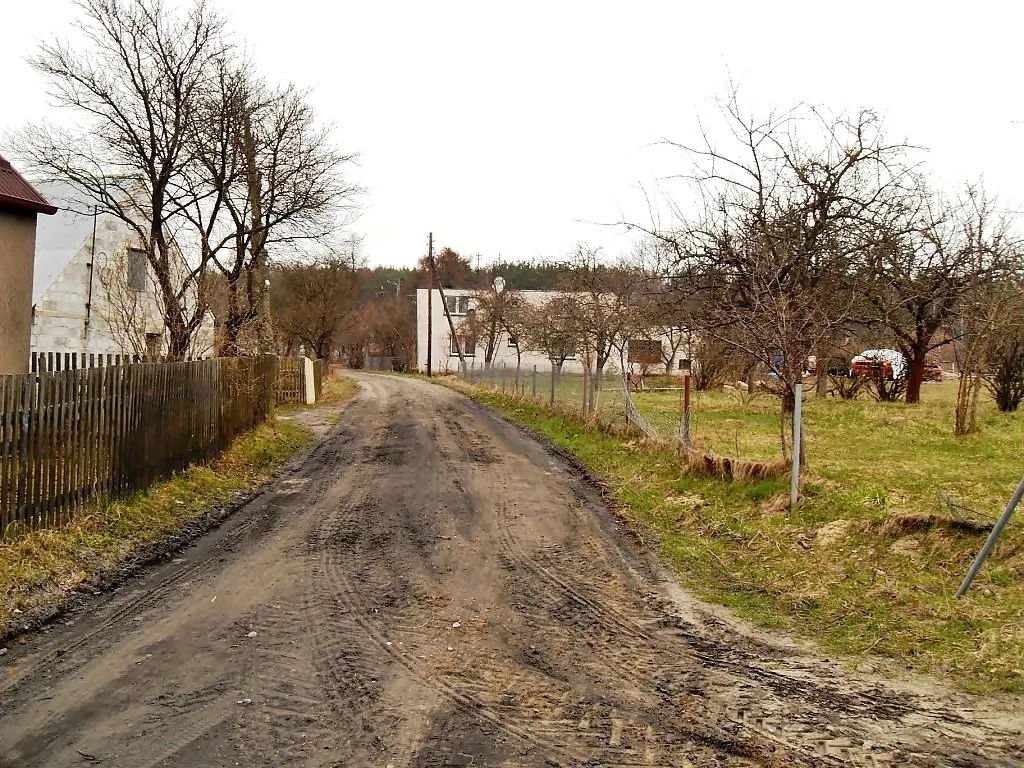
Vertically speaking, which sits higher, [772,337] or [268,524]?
[772,337]

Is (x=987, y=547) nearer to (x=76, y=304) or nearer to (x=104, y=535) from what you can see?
(x=104, y=535)

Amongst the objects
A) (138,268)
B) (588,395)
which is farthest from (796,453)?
(138,268)

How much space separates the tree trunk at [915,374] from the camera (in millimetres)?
23078

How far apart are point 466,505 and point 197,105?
11701mm

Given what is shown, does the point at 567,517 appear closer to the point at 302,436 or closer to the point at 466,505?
the point at 466,505

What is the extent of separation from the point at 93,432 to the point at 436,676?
5183 mm

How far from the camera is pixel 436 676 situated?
15.5ft

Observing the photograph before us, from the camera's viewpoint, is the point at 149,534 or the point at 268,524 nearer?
the point at 149,534

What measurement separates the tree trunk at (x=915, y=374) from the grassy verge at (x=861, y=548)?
10642 millimetres

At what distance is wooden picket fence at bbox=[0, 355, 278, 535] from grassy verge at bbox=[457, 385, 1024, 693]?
5.69m

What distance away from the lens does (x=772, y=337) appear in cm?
922

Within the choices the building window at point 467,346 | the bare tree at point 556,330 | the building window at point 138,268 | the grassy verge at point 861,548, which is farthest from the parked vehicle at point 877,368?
the building window at point 467,346

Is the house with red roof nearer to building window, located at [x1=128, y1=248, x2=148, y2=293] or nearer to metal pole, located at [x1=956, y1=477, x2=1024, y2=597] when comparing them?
building window, located at [x1=128, y1=248, x2=148, y2=293]

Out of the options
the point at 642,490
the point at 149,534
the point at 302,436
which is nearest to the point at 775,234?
the point at 642,490
